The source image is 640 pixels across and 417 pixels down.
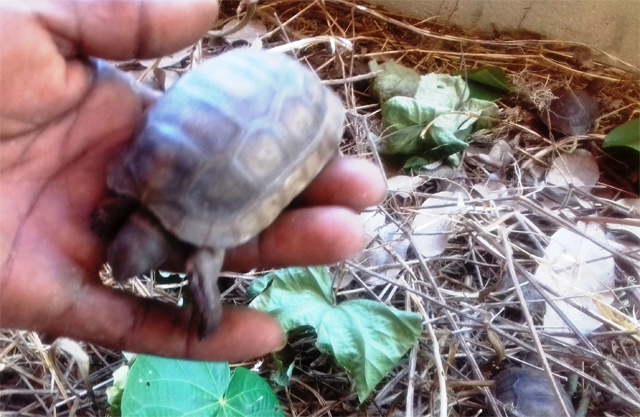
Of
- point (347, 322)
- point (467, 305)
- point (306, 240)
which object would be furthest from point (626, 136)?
point (306, 240)

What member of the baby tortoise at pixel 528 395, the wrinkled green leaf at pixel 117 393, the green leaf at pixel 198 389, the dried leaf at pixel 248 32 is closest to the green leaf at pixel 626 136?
the baby tortoise at pixel 528 395

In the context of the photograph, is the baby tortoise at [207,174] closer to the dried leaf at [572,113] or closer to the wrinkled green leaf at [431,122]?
the wrinkled green leaf at [431,122]

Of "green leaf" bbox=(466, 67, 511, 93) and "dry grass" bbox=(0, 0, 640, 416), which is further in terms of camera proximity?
"green leaf" bbox=(466, 67, 511, 93)

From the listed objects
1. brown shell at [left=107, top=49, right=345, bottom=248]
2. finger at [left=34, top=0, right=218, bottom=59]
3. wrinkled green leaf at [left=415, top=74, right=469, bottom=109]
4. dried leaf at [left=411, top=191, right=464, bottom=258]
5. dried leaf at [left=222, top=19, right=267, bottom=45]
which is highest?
finger at [left=34, top=0, right=218, bottom=59]

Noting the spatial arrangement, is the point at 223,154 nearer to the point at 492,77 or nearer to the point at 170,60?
the point at 170,60

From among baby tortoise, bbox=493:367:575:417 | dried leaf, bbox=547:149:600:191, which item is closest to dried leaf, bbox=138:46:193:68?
dried leaf, bbox=547:149:600:191

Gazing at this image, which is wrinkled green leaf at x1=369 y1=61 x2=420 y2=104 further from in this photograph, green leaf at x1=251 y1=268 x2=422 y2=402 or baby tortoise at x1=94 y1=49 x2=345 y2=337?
baby tortoise at x1=94 y1=49 x2=345 y2=337
